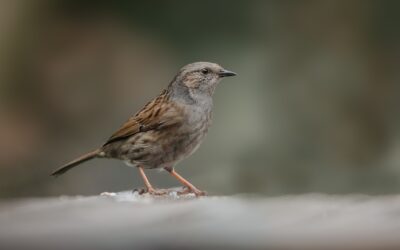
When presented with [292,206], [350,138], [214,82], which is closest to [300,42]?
[350,138]

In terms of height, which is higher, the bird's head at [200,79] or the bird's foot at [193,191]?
the bird's head at [200,79]

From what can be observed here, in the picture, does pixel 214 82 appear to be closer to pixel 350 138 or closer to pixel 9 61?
pixel 350 138

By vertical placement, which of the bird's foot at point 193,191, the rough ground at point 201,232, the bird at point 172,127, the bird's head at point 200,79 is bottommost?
the rough ground at point 201,232

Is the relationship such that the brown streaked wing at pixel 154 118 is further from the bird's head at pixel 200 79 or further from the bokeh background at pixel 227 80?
the bokeh background at pixel 227 80

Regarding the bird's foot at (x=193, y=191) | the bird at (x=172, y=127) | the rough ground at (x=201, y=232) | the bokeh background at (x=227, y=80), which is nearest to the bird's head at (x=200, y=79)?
the bird at (x=172, y=127)

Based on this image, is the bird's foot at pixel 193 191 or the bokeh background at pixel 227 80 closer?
the bird's foot at pixel 193 191

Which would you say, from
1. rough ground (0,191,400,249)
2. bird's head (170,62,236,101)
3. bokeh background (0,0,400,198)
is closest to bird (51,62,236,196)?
bird's head (170,62,236,101)

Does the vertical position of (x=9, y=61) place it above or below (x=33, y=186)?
above

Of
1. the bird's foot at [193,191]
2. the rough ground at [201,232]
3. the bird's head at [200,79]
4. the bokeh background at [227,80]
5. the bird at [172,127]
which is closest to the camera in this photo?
the rough ground at [201,232]
